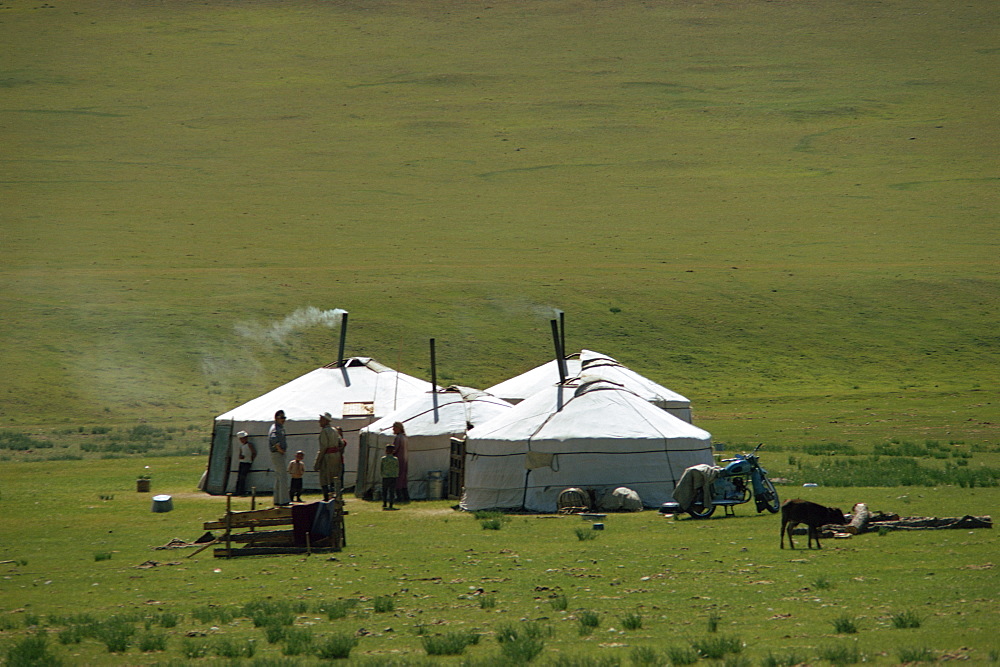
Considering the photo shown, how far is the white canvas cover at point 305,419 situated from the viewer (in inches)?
919

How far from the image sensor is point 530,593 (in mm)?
11266

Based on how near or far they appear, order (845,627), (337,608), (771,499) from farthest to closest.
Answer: (771,499) < (337,608) < (845,627)

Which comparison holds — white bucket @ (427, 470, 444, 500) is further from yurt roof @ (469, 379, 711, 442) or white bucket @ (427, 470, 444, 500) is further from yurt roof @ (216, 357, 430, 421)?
yurt roof @ (216, 357, 430, 421)

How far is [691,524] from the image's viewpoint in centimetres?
1605

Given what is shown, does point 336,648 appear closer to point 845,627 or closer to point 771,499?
point 845,627

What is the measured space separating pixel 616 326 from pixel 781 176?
34.0m

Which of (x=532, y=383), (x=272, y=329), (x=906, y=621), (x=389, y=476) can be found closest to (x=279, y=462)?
(x=389, y=476)

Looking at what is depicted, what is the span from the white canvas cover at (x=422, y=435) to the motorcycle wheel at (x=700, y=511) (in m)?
5.31

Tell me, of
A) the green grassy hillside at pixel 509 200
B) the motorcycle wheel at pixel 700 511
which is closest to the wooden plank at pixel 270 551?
the motorcycle wheel at pixel 700 511

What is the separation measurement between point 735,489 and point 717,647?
8.71m

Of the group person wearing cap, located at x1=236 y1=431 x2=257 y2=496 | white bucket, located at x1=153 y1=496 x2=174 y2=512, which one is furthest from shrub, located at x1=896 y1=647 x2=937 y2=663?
person wearing cap, located at x1=236 y1=431 x2=257 y2=496

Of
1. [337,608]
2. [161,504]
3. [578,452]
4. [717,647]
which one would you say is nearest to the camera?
[717,647]

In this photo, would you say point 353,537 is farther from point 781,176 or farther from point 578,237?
point 781,176

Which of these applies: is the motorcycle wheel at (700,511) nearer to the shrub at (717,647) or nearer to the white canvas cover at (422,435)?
the white canvas cover at (422,435)
